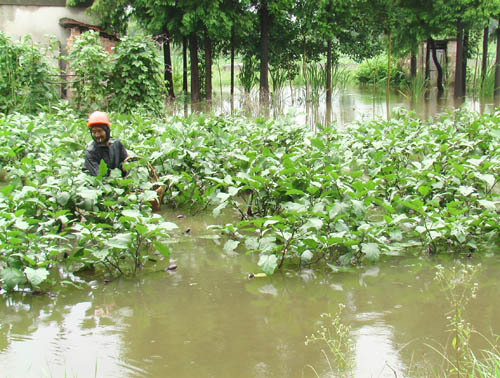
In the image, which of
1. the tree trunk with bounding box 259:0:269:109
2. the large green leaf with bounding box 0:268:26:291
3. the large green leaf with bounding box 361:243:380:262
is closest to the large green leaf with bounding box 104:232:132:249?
the large green leaf with bounding box 0:268:26:291

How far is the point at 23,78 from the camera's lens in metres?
11.6

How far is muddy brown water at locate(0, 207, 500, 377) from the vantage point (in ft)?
10.3

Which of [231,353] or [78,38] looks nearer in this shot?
[231,353]

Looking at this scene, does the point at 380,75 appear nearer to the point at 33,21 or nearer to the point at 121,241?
the point at 33,21

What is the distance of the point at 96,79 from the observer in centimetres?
1178

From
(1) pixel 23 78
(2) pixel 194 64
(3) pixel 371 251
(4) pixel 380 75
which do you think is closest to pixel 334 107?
(2) pixel 194 64

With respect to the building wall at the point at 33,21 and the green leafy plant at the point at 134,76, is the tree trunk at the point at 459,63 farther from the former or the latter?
the building wall at the point at 33,21

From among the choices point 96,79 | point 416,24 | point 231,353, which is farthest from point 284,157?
point 416,24

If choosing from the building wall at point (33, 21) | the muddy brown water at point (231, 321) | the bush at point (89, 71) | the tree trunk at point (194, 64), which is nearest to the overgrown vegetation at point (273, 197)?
the muddy brown water at point (231, 321)

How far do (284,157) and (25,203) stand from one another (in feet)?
8.43

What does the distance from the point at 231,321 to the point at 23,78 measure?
31.4 ft

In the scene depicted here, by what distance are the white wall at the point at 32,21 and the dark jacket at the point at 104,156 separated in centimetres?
1213

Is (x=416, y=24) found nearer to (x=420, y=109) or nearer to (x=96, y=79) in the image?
(x=420, y=109)

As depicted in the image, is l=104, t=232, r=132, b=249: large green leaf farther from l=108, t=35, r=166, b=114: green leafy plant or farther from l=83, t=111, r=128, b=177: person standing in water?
l=108, t=35, r=166, b=114: green leafy plant
